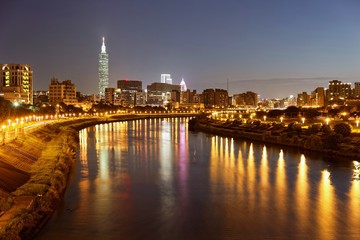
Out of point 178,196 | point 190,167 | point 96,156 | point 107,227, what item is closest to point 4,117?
point 96,156

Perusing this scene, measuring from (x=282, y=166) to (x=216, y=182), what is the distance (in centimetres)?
483

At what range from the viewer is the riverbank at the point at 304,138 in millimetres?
20688

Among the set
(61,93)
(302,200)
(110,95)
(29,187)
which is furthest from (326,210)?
(110,95)

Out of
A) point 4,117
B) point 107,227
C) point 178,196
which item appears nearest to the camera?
point 107,227

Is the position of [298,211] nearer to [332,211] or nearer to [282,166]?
[332,211]

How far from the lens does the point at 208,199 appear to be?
12273 mm

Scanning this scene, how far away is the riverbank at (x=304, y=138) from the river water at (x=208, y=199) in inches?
58.7

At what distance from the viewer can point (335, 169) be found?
1695 cm

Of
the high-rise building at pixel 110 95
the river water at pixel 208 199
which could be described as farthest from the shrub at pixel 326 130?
the high-rise building at pixel 110 95

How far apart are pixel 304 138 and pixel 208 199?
1418 centimetres

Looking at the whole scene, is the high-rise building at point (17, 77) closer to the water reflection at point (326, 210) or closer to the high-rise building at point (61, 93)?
the high-rise building at point (61, 93)

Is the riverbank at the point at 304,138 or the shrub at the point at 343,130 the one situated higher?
the shrub at the point at 343,130

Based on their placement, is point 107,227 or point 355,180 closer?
point 107,227

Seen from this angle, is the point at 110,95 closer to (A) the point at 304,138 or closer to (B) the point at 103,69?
(B) the point at 103,69
